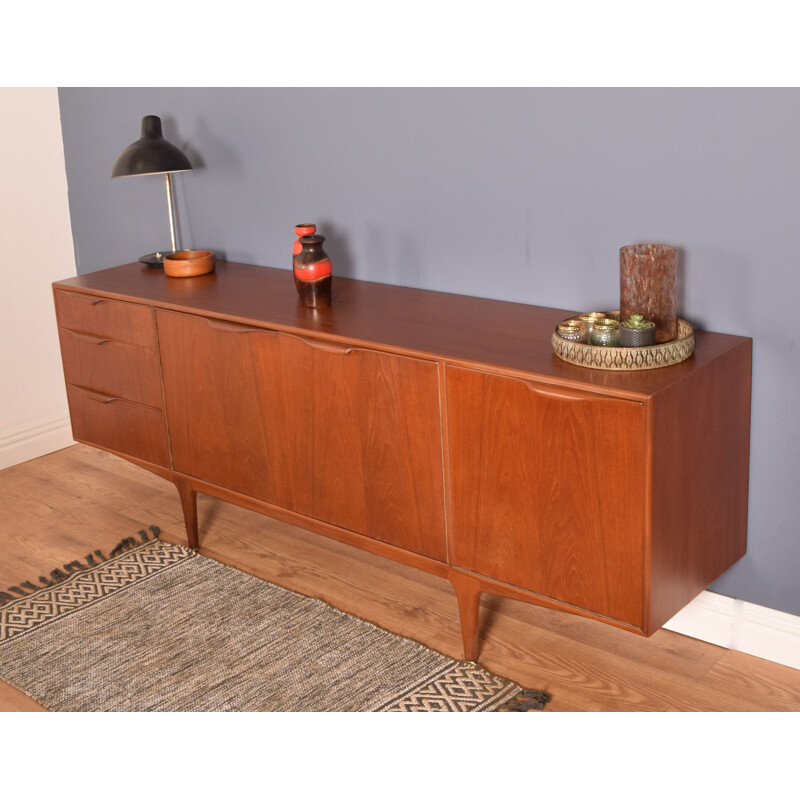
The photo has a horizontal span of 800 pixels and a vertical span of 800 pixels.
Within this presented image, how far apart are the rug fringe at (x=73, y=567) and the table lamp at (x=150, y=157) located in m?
1.09

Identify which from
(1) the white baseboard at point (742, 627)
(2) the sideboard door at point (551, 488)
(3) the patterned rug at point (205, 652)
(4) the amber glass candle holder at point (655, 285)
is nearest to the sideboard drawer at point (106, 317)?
(3) the patterned rug at point (205, 652)

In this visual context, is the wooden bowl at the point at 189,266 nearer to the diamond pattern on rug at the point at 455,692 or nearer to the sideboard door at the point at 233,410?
the sideboard door at the point at 233,410

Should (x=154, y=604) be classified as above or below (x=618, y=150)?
below

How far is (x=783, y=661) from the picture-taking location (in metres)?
2.26

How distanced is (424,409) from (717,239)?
0.73 m

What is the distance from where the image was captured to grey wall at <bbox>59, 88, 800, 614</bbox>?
206 cm

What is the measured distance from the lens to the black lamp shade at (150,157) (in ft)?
9.57

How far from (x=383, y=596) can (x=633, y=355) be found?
104cm

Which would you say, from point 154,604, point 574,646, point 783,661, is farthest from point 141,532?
point 783,661

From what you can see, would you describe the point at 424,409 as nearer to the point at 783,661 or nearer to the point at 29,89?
the point at 783,661

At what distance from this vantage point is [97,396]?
10.1ft

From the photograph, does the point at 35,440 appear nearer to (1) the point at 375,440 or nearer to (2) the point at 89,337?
(2) the point at 89,337

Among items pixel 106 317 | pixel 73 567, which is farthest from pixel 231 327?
pixel 73 567
